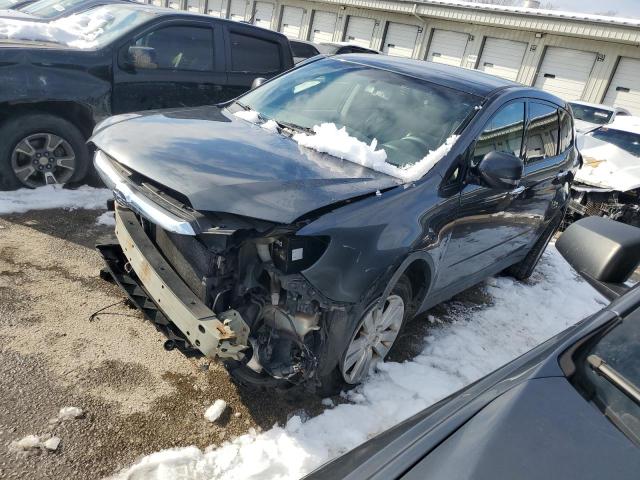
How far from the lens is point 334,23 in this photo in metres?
24.4

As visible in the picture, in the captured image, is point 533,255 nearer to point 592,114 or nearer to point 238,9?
point 592,114

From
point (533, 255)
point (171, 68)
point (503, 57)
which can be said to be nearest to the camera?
point (533, 255)

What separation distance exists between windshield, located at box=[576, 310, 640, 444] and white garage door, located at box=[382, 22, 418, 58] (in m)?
21.8

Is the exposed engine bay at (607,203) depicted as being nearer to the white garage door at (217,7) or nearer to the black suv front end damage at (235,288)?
the black suv front end damage at (235,288)

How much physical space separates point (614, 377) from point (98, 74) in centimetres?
502

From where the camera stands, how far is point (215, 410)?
268 centimetres

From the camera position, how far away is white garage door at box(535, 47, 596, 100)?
706 inches

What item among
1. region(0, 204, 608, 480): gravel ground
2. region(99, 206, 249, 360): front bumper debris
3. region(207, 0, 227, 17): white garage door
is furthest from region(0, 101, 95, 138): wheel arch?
region(207, 0, 227, 17): white garage door

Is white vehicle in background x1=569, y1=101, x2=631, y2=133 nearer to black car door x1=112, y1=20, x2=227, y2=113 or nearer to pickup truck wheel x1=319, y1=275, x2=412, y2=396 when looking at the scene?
black car door x1=112, y1=20, x2=227, y2=113

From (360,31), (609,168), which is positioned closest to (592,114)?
(609,168)

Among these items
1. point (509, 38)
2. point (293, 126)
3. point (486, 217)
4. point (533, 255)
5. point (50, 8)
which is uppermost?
point (509, 38)

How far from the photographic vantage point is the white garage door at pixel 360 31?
23.2 metres

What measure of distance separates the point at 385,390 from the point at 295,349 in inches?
33.7

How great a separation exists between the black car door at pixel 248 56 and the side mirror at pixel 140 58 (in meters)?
0.92
